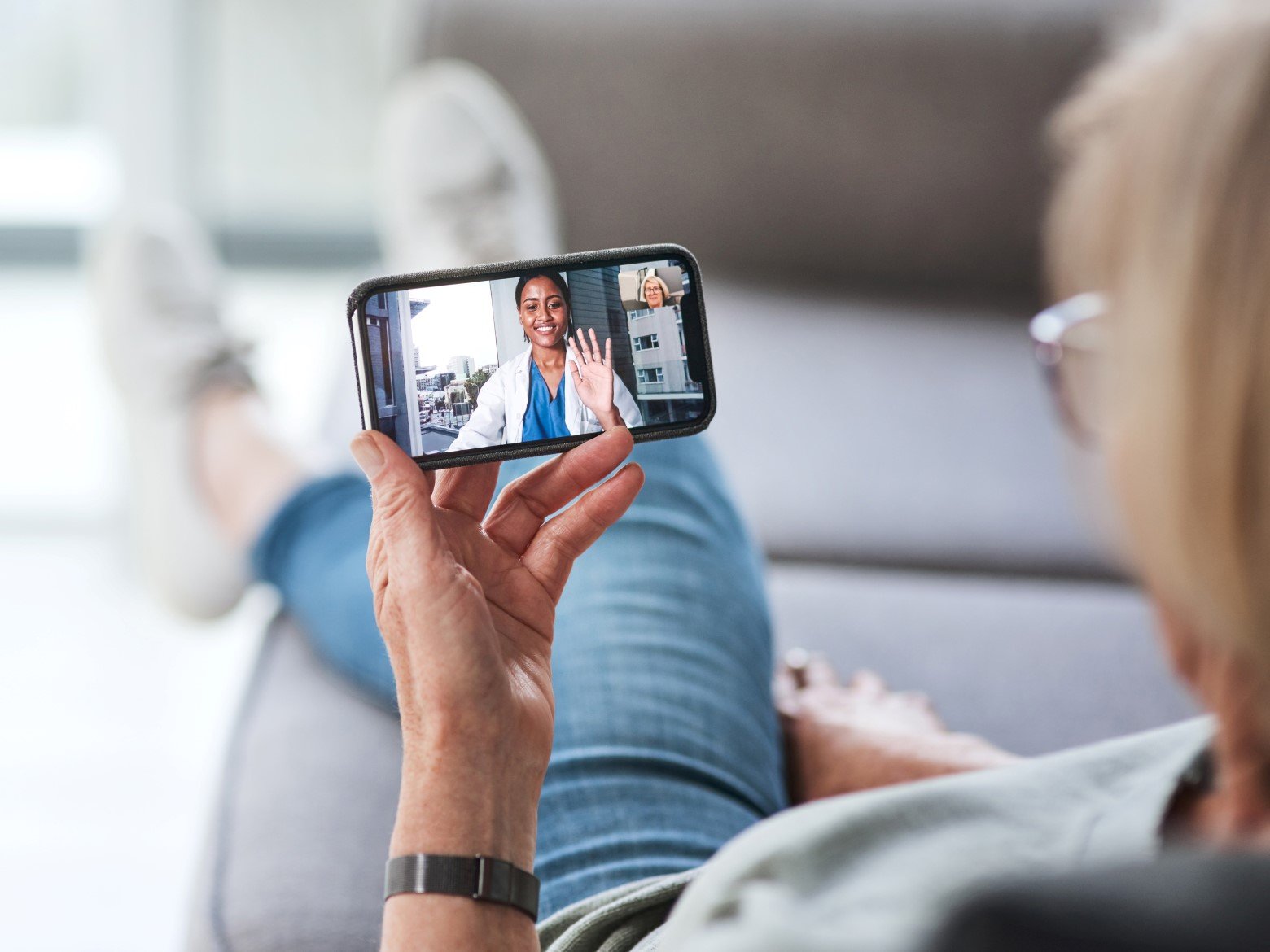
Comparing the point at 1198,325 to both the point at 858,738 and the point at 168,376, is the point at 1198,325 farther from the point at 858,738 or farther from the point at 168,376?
the point at 168,376

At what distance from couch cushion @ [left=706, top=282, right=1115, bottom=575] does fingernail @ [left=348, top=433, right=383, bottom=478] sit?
528 mm

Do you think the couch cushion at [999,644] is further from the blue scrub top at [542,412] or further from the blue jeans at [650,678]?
the blue scrub top at [542,412]

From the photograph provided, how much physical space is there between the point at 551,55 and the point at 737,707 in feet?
2.69

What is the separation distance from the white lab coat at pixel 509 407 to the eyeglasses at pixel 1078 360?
16 centimetres

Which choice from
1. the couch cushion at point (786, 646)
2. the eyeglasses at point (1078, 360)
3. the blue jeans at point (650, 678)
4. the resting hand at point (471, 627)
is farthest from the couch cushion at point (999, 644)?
the resting hand at point (471, 627)

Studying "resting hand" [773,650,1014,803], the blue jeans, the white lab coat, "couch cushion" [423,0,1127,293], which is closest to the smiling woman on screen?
the white lab coat

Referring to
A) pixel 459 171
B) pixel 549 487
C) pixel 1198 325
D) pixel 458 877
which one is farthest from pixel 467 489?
pixel 459 171

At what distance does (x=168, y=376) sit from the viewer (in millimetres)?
1076

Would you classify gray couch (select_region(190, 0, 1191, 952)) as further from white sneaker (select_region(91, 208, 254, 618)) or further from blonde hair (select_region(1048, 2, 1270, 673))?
blonde hair (select_region(1048, 2, 1270, 673))

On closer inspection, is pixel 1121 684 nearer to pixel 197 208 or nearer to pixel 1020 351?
pixel 1020 351

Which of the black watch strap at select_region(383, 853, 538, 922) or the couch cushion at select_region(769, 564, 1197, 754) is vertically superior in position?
the black watch strap at select_region(383, 853, 538, 922)

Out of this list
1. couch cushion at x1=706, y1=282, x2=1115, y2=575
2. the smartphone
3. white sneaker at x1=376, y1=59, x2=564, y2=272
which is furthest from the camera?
white sneaker at x1=376, y1=59, x2=564, y2=272

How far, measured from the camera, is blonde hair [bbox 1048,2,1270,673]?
0.92 feet

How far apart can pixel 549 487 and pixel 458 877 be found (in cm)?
15
